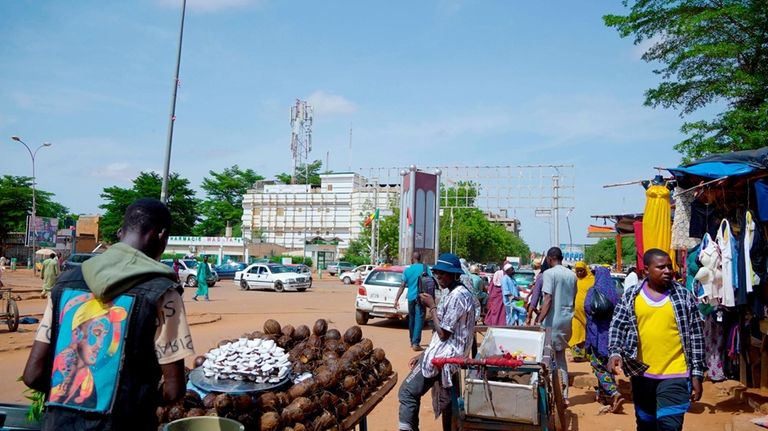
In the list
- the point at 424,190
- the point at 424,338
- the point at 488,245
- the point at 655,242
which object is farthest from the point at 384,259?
the point at 655,242

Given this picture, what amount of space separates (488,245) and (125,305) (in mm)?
76796

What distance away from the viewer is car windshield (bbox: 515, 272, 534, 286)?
19712 millimetres

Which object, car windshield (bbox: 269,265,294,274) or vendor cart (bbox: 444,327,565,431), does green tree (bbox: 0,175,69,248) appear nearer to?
car windshield (bbox: 269,265,294,274)

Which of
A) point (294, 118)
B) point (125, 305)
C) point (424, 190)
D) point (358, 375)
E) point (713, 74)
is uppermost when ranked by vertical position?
point (294, 118)

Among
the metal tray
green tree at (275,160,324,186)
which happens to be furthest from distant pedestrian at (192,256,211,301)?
green tree at (275,160,324,186)

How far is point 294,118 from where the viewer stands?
83500 mm

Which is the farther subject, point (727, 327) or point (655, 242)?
point (655, 242)

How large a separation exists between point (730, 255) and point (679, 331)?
9.99 ft

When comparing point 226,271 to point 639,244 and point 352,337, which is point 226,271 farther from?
point 352,337

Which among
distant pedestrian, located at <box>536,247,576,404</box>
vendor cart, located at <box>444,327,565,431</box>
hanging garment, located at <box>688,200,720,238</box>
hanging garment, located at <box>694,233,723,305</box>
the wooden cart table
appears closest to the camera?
the wooden cart table

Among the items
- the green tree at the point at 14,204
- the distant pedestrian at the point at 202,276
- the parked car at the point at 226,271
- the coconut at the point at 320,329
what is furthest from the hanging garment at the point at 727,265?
the green tree at the point at 14,204

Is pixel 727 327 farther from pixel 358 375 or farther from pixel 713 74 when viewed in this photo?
pixel 713 74

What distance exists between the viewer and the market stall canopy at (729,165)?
6.49 metres

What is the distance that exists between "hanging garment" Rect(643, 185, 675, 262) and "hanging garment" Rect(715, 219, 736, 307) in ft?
3.54
